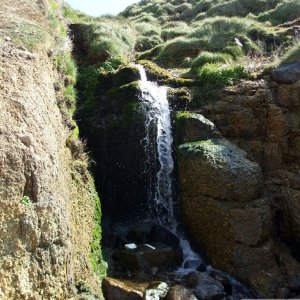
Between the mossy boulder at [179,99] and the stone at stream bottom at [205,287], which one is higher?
the mossy boulder at [179,99]

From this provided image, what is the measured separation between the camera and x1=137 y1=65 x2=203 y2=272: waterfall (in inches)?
470

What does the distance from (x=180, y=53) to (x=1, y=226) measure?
602 inches

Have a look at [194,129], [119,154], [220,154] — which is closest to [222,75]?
[194,129]

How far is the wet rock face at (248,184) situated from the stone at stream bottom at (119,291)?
2.70m

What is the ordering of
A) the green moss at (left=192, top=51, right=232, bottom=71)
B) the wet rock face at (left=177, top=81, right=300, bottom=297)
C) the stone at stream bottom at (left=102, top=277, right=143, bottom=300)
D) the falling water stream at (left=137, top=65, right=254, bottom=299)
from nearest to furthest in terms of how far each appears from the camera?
1. the stone at stream bottom at (left=102, top=277, right=143, bottom=300)
2. the wet rock face at (left=177, top=81, right=300, bottom=297)
3. the falling water stream at (left=137, top=65, right=254, bottom=299)
4. the green moss at (left=192, top=51, right=232, bottom=71)

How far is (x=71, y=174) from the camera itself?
9.95m

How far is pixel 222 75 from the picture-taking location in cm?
1438

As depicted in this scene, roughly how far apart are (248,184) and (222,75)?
4.79m

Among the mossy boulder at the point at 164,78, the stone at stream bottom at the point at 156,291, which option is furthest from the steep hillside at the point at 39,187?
the mossy boulder at the point at 164,78

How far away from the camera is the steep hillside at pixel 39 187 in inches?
271

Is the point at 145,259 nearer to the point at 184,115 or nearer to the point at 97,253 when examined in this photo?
the point at 97,253

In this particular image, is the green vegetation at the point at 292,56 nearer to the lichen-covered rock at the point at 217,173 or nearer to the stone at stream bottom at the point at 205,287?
the lichen-covered rock at the point at 217,173

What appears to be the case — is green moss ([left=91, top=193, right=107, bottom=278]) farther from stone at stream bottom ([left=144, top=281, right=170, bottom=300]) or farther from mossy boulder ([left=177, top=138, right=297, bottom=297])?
mossy boulder ([left=177, top=138, right=297, bottom=297])

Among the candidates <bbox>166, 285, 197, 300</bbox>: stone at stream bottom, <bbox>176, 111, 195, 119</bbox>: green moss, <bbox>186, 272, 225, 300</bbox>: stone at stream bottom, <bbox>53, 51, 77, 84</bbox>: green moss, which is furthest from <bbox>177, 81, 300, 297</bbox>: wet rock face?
<bbox>53, 51, 77, 84</bbox>: green moss
